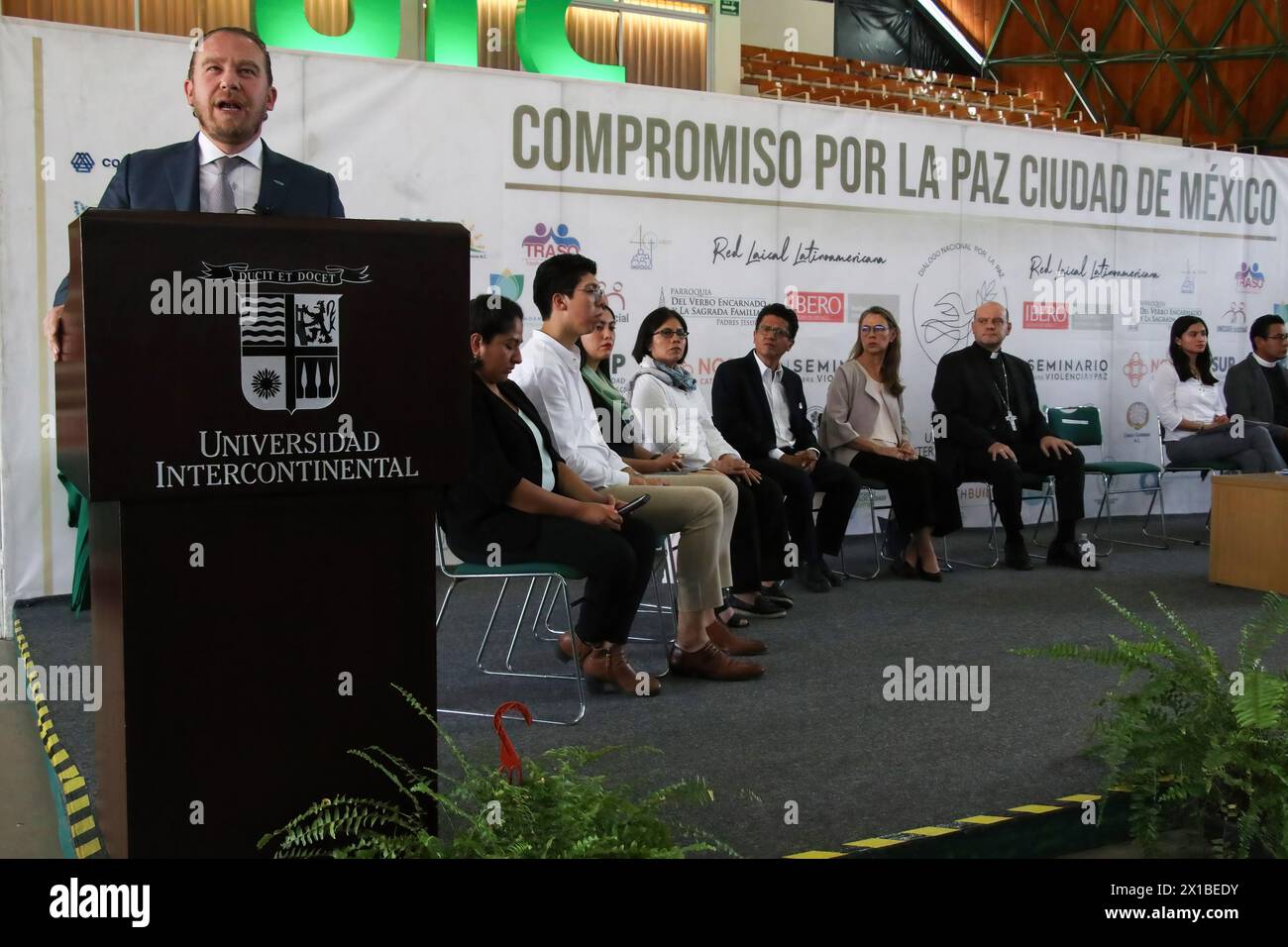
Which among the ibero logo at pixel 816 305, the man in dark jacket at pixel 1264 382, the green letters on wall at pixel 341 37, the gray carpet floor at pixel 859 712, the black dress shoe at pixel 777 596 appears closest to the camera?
the gray carpet floor at pixel 859 712

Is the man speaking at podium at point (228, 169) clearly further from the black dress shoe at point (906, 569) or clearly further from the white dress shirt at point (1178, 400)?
the white dress shirt at point (1178, 400)

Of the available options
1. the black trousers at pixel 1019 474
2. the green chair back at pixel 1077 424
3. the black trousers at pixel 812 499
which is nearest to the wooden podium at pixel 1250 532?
the black trousers at pixel 1019 474

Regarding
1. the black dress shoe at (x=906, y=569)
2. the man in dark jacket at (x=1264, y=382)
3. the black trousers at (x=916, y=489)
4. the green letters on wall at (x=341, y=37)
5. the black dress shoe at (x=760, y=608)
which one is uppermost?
the green letters on wall at (x=341, y=37)

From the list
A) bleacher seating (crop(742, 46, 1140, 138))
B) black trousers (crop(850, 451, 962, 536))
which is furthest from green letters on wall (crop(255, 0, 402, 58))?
bleacher seating (crop(742, 46, 1140, 138))

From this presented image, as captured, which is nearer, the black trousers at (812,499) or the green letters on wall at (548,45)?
the black trousers at (812,499)

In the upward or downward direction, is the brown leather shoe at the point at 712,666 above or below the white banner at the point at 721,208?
below

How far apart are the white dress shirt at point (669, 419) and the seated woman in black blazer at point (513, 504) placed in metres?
1.39

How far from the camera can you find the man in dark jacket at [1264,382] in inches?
311

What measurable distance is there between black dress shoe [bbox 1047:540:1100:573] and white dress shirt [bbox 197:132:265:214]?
520cm

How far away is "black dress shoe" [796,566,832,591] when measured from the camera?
6.05 metres

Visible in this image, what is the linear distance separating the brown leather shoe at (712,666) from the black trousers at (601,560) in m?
0.33

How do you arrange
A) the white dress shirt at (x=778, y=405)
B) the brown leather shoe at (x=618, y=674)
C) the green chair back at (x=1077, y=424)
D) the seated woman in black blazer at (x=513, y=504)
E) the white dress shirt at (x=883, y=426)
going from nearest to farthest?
the seated woman in black blazer at (x=513, y=504)
the brown leather shoe at (x=618, y=674)
the white dress shirt at (x=778, y=405)
the white dress shirt at (x=883, y=426)
the green chair back at (x=1077, y=424)

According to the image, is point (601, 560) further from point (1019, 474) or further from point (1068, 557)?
point (1068, 557)

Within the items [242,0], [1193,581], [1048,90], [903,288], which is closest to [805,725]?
[1193,581]
